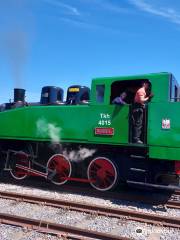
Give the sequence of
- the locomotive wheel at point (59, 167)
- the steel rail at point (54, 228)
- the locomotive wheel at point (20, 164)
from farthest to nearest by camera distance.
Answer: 1. the locomotive wheel at point (20, 164)
2. the locomotive wheel at point (59, 167)
3. the steel rail at point (54, 228)

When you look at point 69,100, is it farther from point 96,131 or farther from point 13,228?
point 13,228

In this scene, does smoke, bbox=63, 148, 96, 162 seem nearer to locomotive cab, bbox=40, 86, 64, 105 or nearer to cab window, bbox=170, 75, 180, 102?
locomotive cab, bbox=40, 86, 64, 105

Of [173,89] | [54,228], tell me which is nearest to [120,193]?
[173,89]

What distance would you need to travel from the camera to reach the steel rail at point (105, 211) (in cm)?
672

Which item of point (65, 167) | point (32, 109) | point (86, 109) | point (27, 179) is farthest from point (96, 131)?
point (27, 179)

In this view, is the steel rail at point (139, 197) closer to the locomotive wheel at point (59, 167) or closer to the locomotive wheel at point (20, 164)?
the locomotive wheel at point (59, 167)

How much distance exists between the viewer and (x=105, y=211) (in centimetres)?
734

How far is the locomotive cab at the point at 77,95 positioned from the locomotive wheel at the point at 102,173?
1.74 metres

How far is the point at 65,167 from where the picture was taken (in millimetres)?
9773

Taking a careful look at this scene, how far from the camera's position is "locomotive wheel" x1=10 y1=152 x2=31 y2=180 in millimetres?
10391

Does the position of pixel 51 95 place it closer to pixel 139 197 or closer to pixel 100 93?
pixel 100 93

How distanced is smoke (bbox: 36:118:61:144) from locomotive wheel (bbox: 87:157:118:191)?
3.84 ft

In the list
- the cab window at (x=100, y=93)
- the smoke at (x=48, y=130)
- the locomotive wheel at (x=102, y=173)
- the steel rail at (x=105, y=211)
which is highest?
the cab window at (x=100, y=93)

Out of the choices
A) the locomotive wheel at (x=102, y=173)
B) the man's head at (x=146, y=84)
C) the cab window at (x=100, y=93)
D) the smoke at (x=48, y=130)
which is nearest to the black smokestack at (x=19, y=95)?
the smoke at (x=48, y=130)
